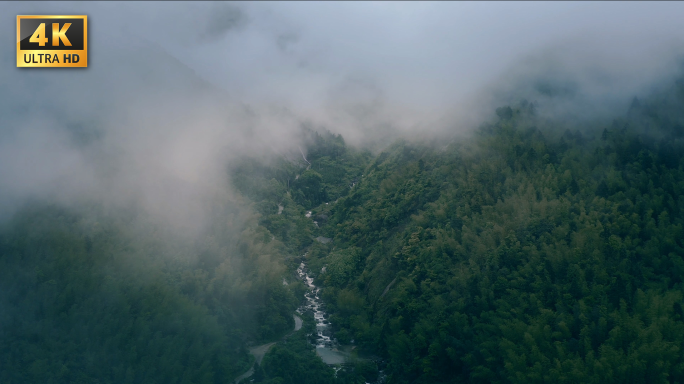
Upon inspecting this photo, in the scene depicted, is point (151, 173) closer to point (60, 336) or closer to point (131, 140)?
point (131, 140)

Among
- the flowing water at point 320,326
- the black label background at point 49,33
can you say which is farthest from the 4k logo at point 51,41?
the flowing water at point 320,326

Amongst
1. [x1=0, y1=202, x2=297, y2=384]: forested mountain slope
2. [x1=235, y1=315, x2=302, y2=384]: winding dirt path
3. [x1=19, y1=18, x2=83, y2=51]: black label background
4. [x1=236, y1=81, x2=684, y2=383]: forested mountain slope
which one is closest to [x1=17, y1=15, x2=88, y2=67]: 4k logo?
[x1=19, y1=18, x2=83, y2=51]: black label background

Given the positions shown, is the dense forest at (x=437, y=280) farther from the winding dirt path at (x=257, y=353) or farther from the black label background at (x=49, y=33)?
the black label background at (x=49, y=33)

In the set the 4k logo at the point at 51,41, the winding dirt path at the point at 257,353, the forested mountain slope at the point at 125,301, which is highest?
the 4k logo at the point at 51,41

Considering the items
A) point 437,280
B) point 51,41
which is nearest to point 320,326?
point 437,280

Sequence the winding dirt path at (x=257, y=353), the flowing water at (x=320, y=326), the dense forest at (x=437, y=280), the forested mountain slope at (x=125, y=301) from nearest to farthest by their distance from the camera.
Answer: the dense forest at (x=437, y=280)
the forested mountain slope at (x=125, y=301)
the winding dirt path at (x=257, y=353)
the flowing water at (x=320, y=326)

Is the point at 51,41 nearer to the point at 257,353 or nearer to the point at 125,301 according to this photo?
the point at 125,301

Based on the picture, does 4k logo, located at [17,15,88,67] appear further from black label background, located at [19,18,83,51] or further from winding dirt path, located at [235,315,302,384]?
winding dirt path, located at [235,315,302,384]

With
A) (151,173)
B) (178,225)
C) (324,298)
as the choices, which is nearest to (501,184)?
(324,298)
